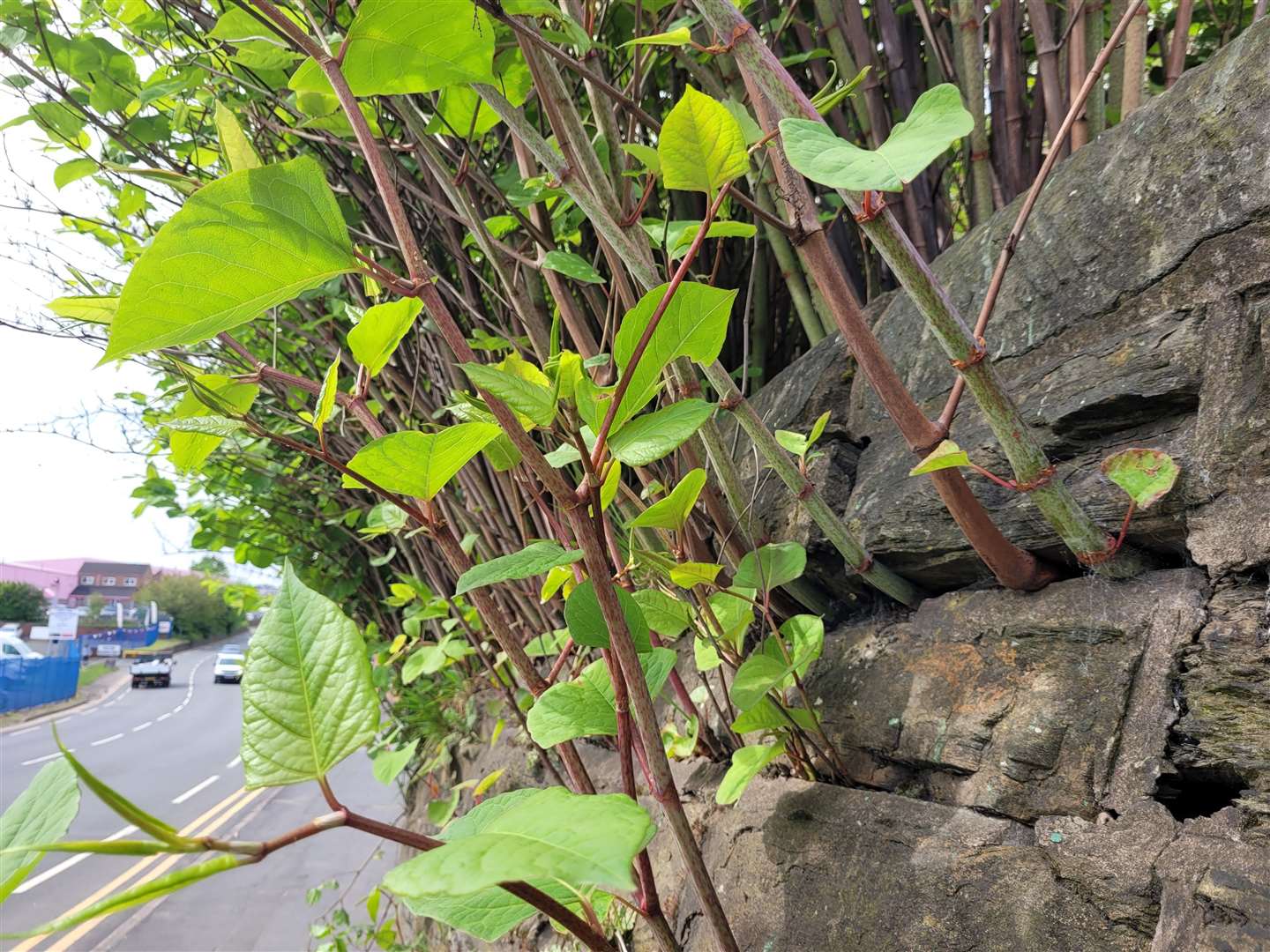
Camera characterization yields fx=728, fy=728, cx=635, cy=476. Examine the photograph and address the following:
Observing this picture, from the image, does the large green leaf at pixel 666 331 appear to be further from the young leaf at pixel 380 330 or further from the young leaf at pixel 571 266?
the young leaf at pixel 571 266

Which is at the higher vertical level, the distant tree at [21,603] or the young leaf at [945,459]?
the distant tree at [21,603]

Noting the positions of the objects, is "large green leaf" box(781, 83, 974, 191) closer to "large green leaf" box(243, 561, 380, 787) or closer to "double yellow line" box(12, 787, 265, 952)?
"large green leaf" box(243, 561, 380, 787)

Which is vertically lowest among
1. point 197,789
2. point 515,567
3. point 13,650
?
point 197,789

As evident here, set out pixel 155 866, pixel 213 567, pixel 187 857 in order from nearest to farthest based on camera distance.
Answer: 1. pixel 213 567
2. pixel 187 857
3. pixel 155 866

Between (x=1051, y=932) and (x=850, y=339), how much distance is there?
0.39m

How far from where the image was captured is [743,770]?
22.6 inches

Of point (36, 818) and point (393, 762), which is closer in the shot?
point (36, 818)

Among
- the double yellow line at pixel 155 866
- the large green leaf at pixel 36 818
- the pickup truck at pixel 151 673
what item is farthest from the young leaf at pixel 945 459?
the pickup truck at pixel 151 673

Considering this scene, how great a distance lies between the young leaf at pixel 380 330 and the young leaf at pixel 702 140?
6.1 inches

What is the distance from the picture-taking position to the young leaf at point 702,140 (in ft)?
1.24

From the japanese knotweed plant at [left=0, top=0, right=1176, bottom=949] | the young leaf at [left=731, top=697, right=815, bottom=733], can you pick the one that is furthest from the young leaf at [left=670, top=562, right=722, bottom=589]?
the young leaf at [left=731, top=697, right=815, bottom=733]

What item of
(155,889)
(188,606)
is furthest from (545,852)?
(188,606)

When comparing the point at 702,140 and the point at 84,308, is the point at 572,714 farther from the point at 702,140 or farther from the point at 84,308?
the point at 84,308

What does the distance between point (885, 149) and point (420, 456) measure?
26 cm
